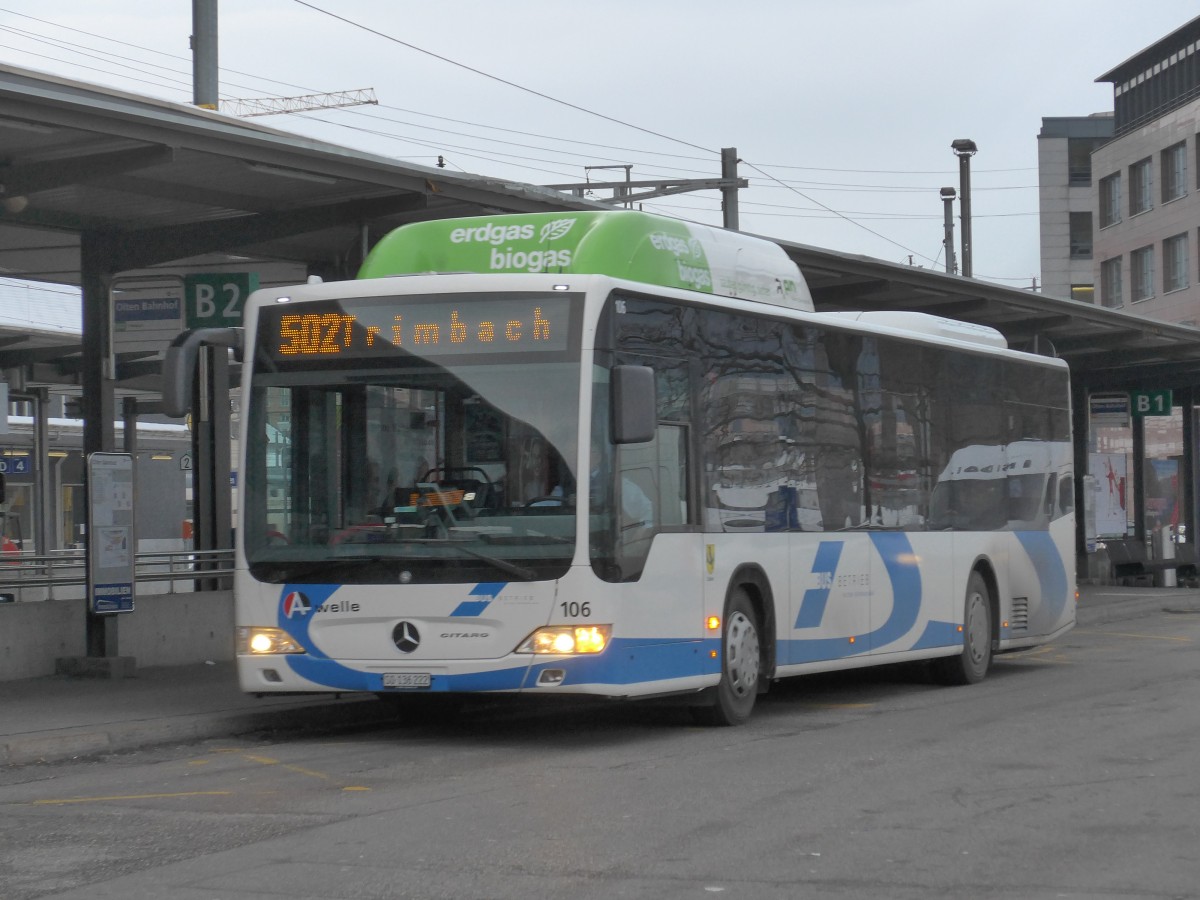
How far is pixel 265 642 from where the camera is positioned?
1170cm

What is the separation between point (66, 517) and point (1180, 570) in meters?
23.1

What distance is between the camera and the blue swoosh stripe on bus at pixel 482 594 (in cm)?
1109

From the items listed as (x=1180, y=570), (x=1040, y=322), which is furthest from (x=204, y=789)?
(x=1180, y=570)

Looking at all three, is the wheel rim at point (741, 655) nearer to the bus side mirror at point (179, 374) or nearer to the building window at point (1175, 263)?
the bus side mirror at point (179, 374)

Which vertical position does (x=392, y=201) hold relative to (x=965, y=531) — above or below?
above

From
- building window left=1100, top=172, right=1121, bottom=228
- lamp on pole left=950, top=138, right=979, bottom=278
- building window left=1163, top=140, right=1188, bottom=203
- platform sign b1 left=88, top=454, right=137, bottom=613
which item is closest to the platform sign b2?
platform sign b1 left=88, top=454, right=137, bottom=613

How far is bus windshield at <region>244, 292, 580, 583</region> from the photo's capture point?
36.5ft

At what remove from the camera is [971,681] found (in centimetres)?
1656

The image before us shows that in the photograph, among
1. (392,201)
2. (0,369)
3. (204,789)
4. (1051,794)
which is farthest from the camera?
(0,369)

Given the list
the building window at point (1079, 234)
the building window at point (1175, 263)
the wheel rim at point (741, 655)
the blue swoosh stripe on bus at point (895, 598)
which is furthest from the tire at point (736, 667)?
the building window at point (1079, 234)

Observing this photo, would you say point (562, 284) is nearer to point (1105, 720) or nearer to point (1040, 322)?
point (1105, 720)

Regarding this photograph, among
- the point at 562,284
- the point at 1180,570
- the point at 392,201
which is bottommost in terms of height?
the point at 1180,570

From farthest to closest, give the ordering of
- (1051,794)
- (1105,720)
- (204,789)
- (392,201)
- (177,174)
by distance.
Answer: (392,201) → (177,174) → (1105,720) → (204,789) → (1051,794)

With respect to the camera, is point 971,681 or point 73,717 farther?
point 971,681
